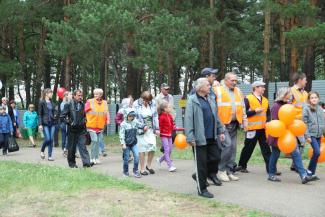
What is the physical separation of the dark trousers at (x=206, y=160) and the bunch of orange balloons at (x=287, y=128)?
4.35 feet

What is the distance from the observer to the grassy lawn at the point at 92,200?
24.0ft

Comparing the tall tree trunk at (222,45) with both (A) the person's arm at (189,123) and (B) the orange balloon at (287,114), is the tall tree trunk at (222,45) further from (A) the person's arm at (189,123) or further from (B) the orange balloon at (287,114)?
(A) the person's arm at (189,123)

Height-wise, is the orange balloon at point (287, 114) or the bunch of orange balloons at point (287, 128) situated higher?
the orange balloon at point (287, 114)

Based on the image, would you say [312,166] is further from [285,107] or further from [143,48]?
[143,48]

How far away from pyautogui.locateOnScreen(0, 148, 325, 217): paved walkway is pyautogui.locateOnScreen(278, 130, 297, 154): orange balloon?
0.62 m

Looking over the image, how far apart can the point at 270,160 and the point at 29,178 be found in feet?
14.7

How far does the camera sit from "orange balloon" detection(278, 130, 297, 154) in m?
9.49

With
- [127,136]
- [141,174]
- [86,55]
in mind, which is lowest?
[141,174]

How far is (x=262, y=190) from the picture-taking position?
8.88 meters

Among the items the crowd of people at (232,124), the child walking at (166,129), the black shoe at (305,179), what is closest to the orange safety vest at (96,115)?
the child walking at (166,129)

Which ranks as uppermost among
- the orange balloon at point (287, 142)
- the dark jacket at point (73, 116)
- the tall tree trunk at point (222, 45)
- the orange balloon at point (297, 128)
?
the tall tree trunk at point (222, 45)

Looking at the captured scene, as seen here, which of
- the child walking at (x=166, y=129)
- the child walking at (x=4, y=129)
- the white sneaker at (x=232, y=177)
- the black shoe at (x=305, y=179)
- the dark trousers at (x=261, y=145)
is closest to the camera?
the black shoe at (x=305, y=179)

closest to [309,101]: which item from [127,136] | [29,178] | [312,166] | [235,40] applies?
[312,166]

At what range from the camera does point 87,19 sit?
20672 mm
